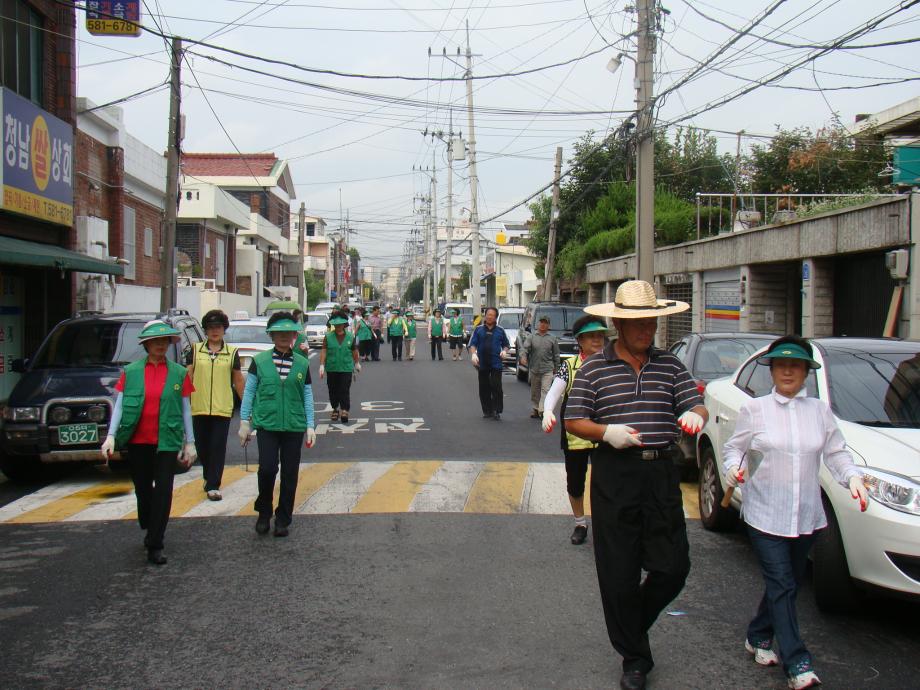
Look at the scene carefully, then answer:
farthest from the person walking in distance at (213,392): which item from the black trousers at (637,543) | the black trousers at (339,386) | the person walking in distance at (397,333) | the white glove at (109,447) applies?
the person walking in distance at (397,333)

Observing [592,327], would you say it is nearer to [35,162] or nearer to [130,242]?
[35,162]

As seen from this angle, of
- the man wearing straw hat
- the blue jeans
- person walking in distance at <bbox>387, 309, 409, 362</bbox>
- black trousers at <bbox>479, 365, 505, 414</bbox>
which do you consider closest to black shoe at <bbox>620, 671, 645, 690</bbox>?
the man wearing straw hat

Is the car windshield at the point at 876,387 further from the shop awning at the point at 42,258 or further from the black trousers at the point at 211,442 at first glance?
the shop awning at the point at 42,258

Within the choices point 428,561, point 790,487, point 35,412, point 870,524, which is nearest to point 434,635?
point 428,561

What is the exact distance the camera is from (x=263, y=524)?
294 inches

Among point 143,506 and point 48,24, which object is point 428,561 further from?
point 48,24

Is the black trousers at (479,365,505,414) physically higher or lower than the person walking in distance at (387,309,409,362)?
lower

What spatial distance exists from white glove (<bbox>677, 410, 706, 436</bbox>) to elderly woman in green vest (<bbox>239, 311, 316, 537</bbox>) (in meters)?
3.83

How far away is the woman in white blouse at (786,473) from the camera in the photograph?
4488mm

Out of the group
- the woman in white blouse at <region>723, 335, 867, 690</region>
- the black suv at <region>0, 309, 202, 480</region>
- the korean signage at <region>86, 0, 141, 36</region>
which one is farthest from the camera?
the korean signage at <region>86, 0, 141, 36</region>

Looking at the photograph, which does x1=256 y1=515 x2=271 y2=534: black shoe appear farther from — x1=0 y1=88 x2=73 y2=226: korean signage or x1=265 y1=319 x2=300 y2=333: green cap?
x1=0 y1=88 x2=73 y2=226: korean signage

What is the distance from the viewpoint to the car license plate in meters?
9.60

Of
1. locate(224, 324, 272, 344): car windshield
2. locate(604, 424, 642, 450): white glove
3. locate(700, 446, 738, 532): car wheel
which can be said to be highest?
locate(224, 324, 272, 344): car windshield

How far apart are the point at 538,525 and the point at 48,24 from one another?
1542 centimetres
